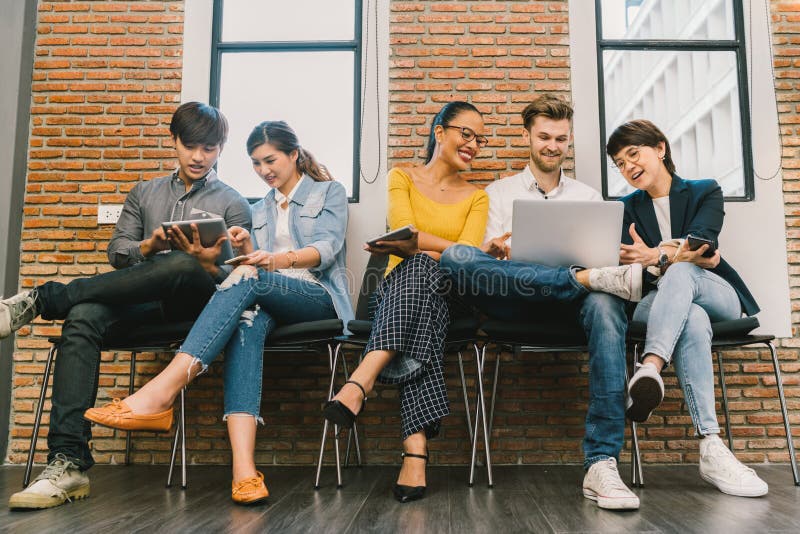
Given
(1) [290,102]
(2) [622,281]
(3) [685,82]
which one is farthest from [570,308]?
(1) [290,102]

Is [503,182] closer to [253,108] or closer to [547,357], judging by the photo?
[547,357]

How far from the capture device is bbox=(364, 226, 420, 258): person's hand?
2167 millimetres

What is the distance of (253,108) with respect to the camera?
343 cm

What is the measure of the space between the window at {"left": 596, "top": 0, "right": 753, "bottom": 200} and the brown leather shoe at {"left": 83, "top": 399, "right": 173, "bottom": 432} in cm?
240

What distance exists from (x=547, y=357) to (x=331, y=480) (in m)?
1.23

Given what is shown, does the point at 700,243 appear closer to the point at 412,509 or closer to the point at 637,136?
the point at 637,136

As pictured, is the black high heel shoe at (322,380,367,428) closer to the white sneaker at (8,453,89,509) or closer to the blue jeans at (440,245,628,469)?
the blue jeans at (440,245,628,469)

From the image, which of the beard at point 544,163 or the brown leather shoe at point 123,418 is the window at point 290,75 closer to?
the beard at point 544,163

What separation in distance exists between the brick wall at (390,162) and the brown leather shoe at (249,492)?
112 cm

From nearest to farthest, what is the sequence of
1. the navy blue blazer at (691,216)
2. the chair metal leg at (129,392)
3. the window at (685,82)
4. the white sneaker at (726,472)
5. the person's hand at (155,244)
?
the white sneaker at (726,472) < the person's hand at (155,244) < the navy blue blazer at (691,216) < the chair metal leg at (129,392) < the window at (685,82)

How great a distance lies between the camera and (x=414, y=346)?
2070 millimetres

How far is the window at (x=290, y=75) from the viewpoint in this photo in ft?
11.1

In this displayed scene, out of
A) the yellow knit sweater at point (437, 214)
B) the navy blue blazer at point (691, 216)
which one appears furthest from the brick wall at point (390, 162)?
the navy blue blazer at point (691, 216)

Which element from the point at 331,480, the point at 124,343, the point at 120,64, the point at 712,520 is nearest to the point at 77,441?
the point at 124,343
